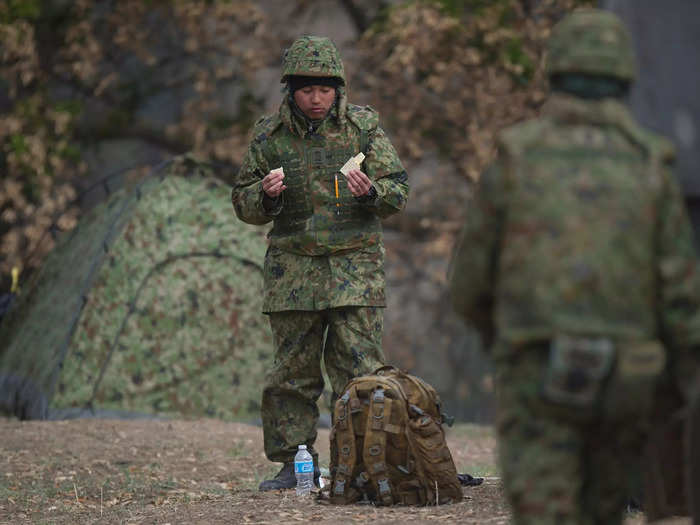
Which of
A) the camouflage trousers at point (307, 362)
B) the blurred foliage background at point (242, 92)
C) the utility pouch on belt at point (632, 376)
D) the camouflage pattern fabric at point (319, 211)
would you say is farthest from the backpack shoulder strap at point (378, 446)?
the blurred foliage background at point (242, 92)

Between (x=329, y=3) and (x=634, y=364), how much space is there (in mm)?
13339

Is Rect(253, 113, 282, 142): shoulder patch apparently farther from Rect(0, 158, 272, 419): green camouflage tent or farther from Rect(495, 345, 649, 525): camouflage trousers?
Rect(0, 158, 272, 419): green camouflage tent

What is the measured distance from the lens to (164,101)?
16344 millimetres

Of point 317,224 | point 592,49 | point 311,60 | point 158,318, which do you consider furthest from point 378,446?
point 158,318

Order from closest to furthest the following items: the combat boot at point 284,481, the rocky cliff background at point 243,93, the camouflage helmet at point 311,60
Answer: the camouflage helmet at point 311,60, the combat boot at point 284,481, the rocky cliff background at point 243,93

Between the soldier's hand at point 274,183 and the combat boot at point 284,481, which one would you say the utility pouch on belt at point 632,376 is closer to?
the soldier's hand at point 274,183

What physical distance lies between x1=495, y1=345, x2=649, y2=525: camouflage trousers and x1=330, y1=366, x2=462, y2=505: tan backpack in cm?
205

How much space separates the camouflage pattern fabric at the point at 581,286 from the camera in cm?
354

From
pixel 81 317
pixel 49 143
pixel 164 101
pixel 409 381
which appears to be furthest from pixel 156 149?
pixel 409 381

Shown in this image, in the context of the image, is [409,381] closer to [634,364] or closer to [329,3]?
[634,364]

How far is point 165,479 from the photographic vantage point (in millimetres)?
7543

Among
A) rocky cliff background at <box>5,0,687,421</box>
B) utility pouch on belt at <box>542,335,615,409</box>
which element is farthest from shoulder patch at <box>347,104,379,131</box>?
rocky cliff background at <box>5,0,687,421</box>

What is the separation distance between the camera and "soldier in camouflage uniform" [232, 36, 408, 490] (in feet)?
20.5

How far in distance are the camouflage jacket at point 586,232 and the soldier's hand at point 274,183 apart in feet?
7.68
